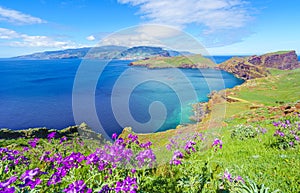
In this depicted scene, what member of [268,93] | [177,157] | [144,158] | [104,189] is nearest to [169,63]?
[268,93]

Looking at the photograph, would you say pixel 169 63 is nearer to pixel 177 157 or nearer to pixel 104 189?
pixel 177 157

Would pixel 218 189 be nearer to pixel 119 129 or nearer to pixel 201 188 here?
pixel 201 188

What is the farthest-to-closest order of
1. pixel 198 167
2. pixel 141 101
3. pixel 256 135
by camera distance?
pixel 141 101
pixel 256 135
pixel 198 167

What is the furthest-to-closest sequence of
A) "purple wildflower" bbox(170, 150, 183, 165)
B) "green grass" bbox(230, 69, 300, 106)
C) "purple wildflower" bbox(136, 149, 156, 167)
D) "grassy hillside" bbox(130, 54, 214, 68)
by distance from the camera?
"grassy hillside" bbox(130, 54, 214, 68) → "green grass" bbox(230, 69, 300, 106) → "purple wildflower" bbox(170, 150, 183, 165) → "purple wildflower" bbox(136, 149, 156, 167)

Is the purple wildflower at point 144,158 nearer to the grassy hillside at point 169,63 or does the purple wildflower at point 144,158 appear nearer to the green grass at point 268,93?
the green grass at point 268,93

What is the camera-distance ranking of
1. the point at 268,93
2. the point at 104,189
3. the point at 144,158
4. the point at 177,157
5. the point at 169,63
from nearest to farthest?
the point at 104,189 → the point at 144,158 → the point at 177,157 → the point at 268,93 → the point at 169,63

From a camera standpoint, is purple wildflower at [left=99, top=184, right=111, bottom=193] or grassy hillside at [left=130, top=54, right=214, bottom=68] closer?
purple wildflower at [left=99, top=184, right=111, bottom=193]

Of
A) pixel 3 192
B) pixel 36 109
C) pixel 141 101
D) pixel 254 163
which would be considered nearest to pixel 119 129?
pixel 141 101

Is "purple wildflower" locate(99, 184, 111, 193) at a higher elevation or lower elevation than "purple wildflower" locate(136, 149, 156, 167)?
higher

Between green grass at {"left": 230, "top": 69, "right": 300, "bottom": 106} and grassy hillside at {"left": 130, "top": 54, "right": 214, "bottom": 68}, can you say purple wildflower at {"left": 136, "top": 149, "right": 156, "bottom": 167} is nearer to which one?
green grass at {"left": 230, "top": 69, "right": 300, "bottom": 106}

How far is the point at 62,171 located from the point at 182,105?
5882 cm

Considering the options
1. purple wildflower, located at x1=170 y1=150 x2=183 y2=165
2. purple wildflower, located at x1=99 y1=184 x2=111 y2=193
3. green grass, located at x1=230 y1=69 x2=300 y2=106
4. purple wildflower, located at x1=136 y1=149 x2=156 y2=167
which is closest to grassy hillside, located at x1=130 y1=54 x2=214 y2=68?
green grass, located at x1=230 y1=69 x2=300 y2=106

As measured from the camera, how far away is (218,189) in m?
3.36

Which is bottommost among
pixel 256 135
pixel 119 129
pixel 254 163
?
pixel 119 129
